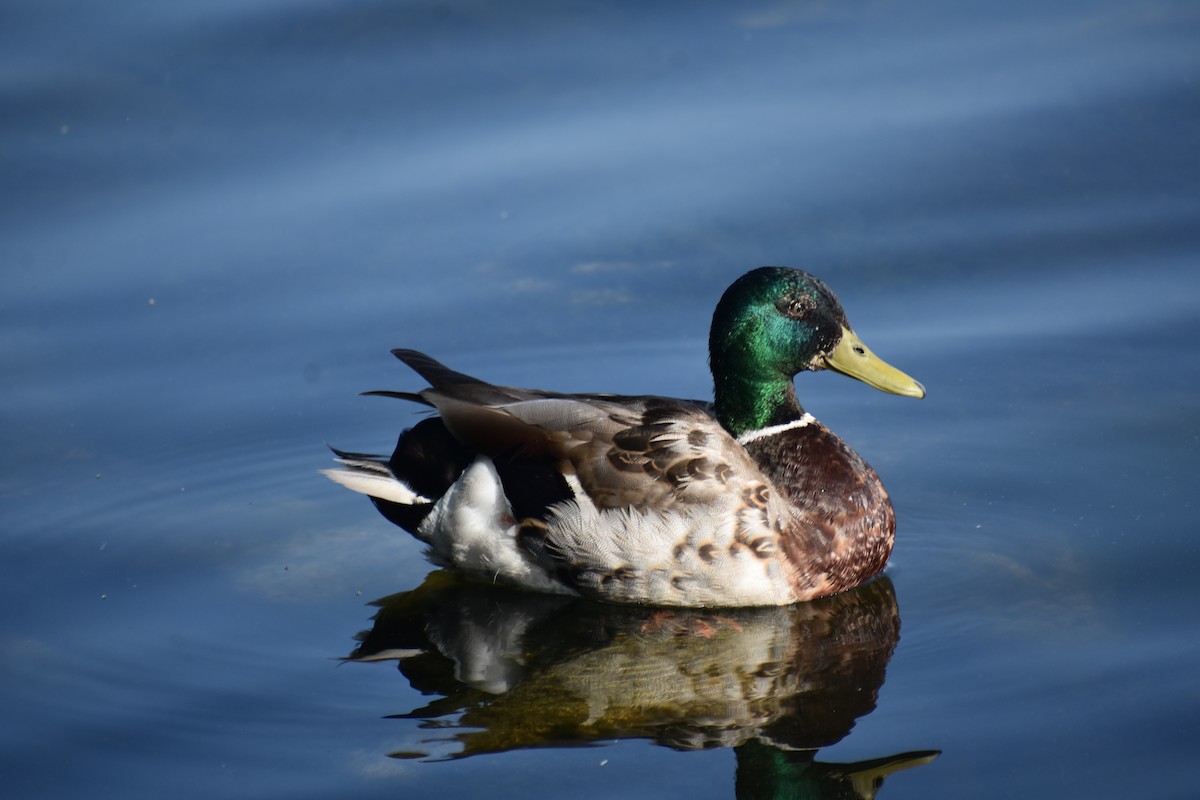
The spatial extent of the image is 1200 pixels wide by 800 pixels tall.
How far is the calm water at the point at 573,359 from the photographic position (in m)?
6.16

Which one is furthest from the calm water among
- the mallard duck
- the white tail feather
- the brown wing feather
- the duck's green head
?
the duck's green head

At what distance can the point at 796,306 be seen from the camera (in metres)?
7.37

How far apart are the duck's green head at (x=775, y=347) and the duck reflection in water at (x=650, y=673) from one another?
2.79ft

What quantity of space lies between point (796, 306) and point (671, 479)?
91 centimetres

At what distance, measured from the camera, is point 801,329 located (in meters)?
7.39

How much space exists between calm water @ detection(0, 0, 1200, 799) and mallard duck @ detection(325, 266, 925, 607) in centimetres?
18

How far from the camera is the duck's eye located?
736cm

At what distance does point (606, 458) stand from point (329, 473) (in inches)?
46.1

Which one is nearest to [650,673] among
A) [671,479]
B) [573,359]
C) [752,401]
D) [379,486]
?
[671,479]

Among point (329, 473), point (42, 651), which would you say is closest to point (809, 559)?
point (329, 473)

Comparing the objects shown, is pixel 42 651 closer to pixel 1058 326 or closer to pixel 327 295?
pixel 327 295

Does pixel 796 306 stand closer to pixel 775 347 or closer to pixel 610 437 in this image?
pixel 775 347

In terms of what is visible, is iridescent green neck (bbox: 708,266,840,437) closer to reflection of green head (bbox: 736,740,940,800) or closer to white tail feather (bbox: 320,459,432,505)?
white tail feather (bbox: 320,459,432,505)

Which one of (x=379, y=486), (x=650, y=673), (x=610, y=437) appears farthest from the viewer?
(x=379, y=486)
